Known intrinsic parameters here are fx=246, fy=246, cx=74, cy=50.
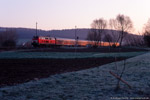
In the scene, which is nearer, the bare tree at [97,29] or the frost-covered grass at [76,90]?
the frost-covered grass at [76,90]

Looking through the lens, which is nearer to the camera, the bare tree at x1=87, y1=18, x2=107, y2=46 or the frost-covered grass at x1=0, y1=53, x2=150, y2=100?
the frost-covered grass at x1=0, y1=53, x2=150, y2=100

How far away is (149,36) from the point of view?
29656 mm

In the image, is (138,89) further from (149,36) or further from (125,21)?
(125,21)

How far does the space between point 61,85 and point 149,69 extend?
16.6 feet

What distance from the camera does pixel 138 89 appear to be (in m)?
8.10

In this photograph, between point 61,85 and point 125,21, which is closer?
point 61,85

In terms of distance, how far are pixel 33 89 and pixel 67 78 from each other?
96.3 inches

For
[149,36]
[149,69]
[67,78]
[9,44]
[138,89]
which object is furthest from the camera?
[9,44]

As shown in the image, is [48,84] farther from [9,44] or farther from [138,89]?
[9,44]

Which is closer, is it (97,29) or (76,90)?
(76,90)

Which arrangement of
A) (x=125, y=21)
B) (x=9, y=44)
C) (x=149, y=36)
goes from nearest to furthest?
(x=149, y=36)
(x=9, y=44)
(x=125, y=21)

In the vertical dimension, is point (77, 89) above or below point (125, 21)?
below

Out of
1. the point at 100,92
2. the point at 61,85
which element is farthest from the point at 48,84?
the point at 100,92

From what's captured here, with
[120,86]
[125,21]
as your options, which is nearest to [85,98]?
[120,86]
